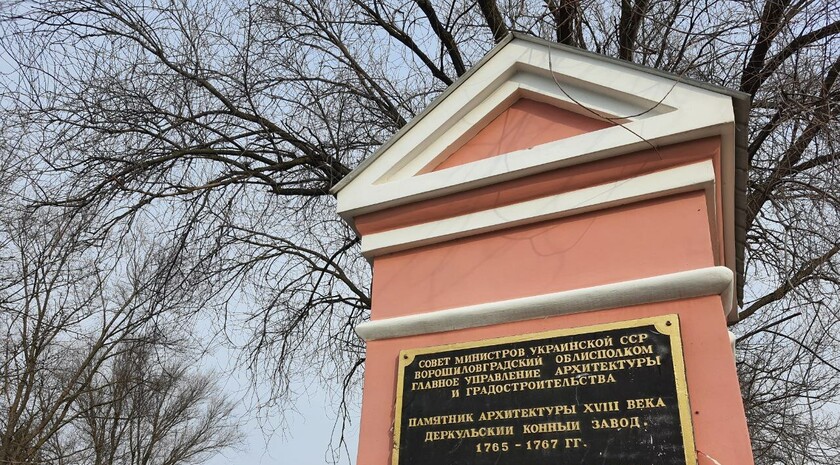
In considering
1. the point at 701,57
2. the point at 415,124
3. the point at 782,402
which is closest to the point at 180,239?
the point at 415,124

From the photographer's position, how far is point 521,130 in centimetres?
435

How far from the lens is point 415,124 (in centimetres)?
456

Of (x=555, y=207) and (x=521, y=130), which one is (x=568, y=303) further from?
(x=521, y=130)

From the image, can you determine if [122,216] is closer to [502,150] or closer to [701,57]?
[502,150]

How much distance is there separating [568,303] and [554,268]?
27cm

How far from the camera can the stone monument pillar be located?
10.9 ft

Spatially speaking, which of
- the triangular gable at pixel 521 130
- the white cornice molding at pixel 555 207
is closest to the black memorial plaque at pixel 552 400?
the white cornice molding at pixel 555 207

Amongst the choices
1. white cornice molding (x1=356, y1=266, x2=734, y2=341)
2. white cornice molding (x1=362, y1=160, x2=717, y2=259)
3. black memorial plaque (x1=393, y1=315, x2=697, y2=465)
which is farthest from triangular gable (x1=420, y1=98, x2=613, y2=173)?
black memorial plaque (x1=393, y1=315, x2=697, y2=465)

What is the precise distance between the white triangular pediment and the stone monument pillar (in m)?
0.01

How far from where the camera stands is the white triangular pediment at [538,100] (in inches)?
147

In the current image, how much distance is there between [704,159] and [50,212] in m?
5.73

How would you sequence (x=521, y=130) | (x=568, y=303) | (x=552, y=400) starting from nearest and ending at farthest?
1. (x=552, y=400)
2. (x=568, y=303)
3. (x=521, y=130)

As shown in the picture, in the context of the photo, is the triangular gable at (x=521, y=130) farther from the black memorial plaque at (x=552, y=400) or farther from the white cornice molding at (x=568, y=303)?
the black memorial plaque at (x=552, y=400)

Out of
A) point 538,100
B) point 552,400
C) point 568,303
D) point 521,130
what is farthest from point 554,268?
point 538,100
